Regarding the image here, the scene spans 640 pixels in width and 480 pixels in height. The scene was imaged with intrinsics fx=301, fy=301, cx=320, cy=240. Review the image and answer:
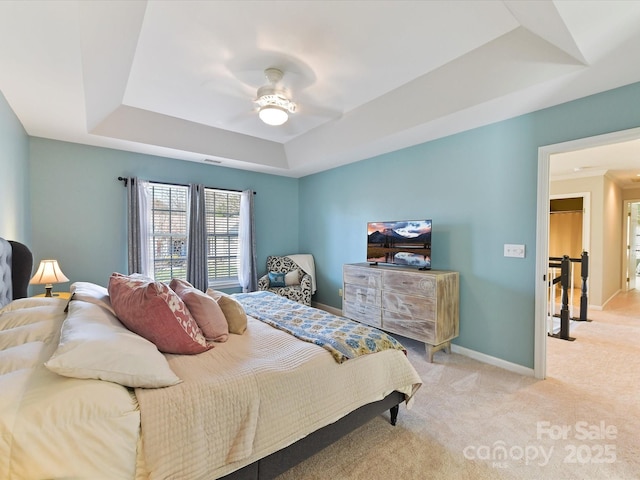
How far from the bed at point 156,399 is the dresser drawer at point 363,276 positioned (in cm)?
170

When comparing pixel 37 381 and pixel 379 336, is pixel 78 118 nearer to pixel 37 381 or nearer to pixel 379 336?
pixel 37 381

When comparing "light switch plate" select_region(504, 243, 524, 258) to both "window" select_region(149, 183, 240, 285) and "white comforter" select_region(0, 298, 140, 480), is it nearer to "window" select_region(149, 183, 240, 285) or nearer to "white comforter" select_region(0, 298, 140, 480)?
"white comforter" select_region(0, 298, 140, 480)

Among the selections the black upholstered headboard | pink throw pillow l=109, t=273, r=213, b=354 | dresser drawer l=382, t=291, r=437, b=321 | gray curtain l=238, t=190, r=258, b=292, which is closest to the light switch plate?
dresser drawer l=382, t=291, r=437, b=321

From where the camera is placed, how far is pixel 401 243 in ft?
11.7

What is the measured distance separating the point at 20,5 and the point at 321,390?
2443 mm

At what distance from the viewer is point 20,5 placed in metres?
1.48

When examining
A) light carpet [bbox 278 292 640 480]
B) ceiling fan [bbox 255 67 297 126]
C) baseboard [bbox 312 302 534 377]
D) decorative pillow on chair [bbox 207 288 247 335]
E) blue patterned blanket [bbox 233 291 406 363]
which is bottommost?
light carpet [bbox 278 292 640 480]

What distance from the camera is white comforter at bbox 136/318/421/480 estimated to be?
1.18 metres

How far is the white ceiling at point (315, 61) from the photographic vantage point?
174 cm

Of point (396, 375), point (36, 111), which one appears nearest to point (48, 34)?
point (36, 111)

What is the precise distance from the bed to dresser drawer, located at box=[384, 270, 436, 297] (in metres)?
1.36

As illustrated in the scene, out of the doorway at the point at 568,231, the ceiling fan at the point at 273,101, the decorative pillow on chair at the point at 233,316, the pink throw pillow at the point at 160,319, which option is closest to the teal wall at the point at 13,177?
the pink throw pillow at the point at 160,319

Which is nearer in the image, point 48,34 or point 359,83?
point 48,34

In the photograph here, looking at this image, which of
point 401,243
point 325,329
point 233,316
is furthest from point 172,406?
point 401,243
